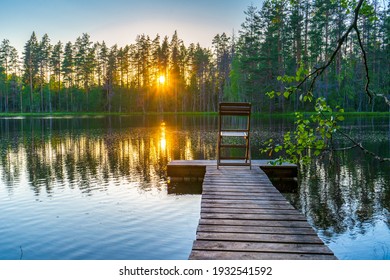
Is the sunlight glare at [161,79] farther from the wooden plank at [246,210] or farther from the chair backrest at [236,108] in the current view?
the wooden plank at [246,210]

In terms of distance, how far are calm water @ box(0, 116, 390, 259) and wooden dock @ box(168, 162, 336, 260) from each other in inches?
35.4

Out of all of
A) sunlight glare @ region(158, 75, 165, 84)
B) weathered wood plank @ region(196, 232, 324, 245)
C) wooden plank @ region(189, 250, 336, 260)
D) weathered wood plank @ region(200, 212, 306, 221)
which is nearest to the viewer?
wooden plank @ region(189, 250, 336, 260)

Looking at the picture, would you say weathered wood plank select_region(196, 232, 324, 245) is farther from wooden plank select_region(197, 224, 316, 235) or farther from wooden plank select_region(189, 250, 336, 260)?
wooden plank select_region(189, 250, 336, 260)

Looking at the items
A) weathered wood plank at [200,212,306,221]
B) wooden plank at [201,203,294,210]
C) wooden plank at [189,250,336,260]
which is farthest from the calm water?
wooden plank at [189,250,336,260]

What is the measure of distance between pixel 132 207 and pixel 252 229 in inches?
164

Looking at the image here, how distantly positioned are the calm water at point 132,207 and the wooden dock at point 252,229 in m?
0.90

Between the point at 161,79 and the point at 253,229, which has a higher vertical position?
the point at 161,79

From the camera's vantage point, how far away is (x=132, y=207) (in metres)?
8.34

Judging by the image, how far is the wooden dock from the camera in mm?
3922

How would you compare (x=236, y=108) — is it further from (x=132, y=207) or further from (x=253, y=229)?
(x=253, y=229)

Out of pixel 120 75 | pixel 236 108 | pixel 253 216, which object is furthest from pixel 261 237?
pixel 120 75
